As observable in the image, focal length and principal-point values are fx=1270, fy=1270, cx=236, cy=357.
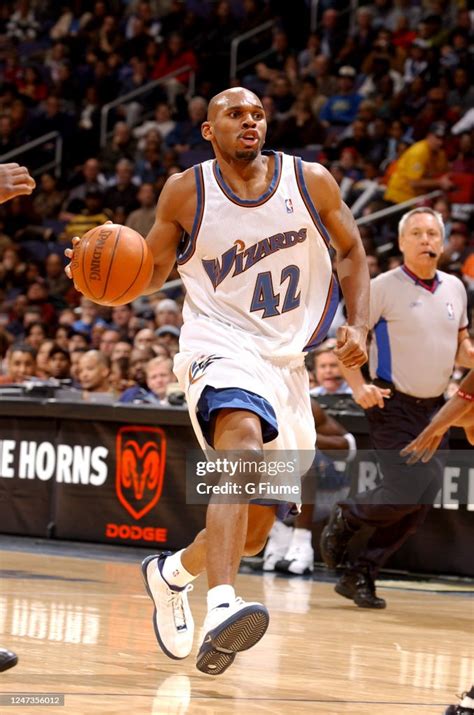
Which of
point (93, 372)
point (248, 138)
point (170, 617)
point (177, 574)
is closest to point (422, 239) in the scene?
point (248, 138)

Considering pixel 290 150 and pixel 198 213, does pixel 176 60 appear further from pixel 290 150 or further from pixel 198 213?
pixel 198 213

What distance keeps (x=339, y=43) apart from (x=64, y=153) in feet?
15.0

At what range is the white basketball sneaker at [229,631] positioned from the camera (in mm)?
4242

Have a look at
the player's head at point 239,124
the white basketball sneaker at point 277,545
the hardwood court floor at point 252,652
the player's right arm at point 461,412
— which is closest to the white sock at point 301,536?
the white basketball sneaker at point 277,545

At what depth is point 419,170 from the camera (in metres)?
14.1

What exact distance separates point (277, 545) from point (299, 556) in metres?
0.28

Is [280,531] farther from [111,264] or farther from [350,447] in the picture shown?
[111,264]

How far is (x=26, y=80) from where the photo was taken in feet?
66.6

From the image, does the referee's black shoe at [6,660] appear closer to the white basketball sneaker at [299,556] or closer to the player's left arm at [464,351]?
the player's left arm at [464,351]

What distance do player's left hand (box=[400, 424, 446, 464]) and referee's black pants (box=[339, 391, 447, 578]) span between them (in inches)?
4.8

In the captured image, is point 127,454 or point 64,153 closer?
point 127,454

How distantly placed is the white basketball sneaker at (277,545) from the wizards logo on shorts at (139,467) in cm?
98

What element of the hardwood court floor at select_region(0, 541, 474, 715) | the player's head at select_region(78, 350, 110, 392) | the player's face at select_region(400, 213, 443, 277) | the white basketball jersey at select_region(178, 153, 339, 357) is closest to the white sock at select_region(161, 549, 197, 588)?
the hardwood court floor at select_region(0, 541, 474, 715)

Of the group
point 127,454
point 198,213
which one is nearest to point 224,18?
point 127,454
